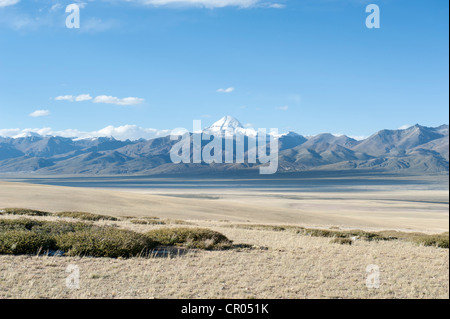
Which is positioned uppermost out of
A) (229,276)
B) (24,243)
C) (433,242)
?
(24,243)

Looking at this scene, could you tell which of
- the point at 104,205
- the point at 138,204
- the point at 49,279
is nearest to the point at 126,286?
the point at 49,279

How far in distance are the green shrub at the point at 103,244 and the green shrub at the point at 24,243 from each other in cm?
42

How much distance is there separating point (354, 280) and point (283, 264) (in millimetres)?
2679

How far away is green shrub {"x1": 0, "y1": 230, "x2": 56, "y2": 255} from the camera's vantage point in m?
Answer: 14.0

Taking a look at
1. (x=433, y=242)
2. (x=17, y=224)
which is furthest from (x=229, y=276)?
(x=433, y=242)

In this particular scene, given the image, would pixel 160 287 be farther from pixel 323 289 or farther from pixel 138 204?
pixel 138 204

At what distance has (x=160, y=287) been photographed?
35.6ft

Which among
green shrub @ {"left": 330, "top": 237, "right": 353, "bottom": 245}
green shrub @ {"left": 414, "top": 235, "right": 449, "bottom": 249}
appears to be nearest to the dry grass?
green shrub @ {"left": 330, "top": 237, "right": 353, "bottom": 245}

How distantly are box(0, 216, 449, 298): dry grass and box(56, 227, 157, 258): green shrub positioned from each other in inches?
24.5

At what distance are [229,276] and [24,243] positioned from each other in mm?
7373

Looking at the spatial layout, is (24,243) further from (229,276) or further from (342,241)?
(342,241)

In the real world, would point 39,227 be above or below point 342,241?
above

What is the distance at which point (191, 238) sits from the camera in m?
18.4

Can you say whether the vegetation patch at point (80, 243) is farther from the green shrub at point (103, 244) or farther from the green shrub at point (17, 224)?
the green shrub at point (17, 224)
